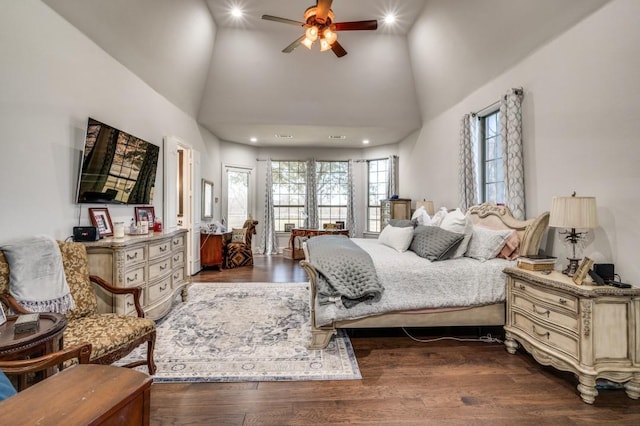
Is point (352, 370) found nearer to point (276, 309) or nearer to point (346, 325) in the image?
point (346, 325)

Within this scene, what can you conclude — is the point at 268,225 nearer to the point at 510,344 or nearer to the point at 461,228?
the point at 461,228

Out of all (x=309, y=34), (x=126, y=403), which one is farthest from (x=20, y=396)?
(x=309, y=34)

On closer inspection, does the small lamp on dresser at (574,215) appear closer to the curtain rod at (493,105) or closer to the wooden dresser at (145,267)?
the curtain rod at (493,105)

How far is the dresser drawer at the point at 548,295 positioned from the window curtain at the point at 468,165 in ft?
5.52

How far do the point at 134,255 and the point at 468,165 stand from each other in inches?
162

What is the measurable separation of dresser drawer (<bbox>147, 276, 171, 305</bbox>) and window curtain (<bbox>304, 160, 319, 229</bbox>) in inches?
183

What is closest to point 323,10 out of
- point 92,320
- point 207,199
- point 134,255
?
point 134,255

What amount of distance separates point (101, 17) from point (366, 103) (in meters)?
4.11

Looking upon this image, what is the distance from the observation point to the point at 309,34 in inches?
129

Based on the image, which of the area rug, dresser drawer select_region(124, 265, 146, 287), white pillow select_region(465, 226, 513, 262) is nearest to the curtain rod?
white pillow select_region(465, 226, 513, 262)

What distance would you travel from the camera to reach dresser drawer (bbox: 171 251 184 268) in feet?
11.6

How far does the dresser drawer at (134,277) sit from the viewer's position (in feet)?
8.50

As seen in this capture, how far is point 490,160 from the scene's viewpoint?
406 centimetres

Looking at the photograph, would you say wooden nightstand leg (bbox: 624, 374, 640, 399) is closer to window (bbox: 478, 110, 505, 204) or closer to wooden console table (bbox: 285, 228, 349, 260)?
window (bbox: 478, 110, 505, 204)
